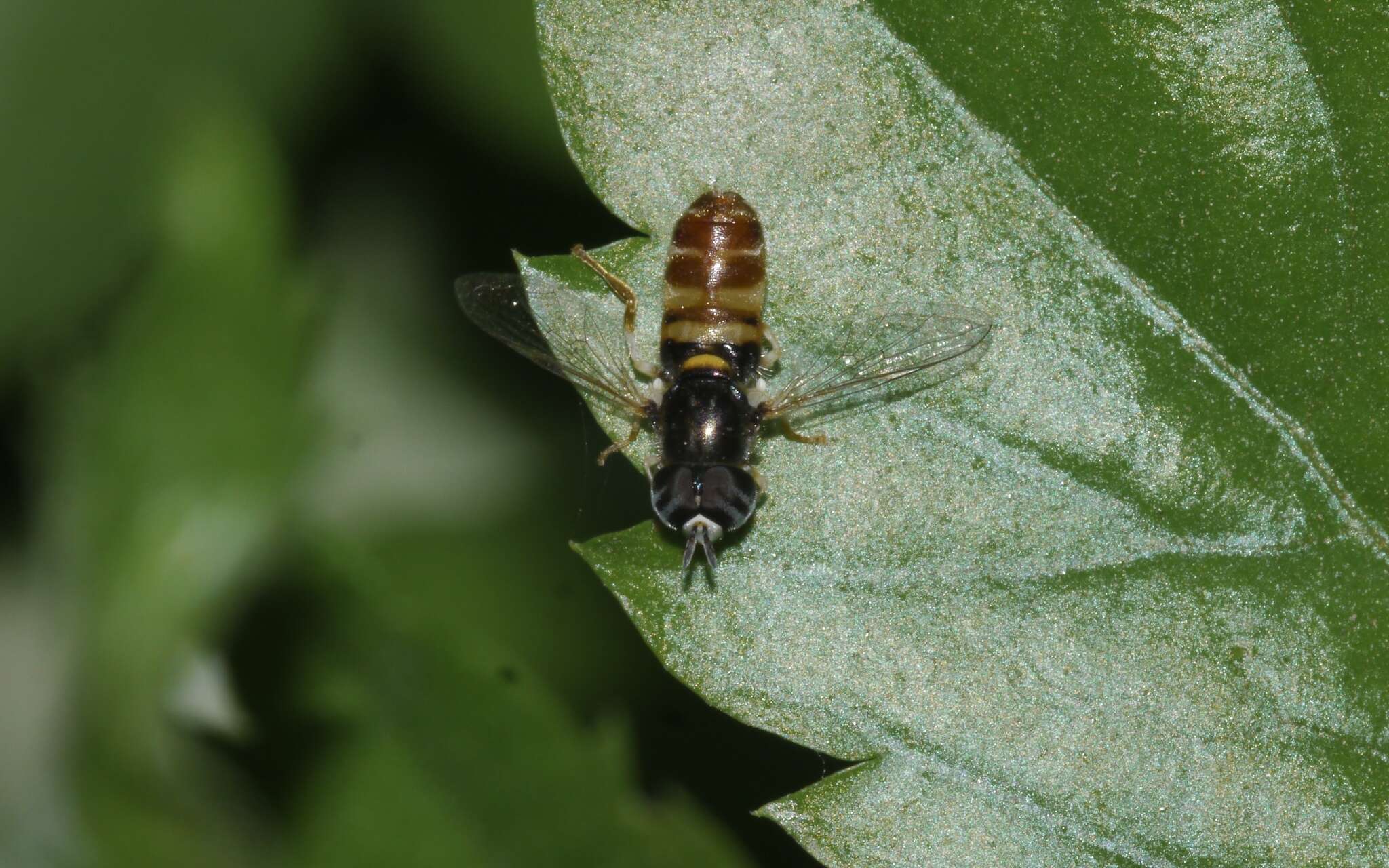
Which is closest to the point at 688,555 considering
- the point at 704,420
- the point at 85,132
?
the point at 704,420

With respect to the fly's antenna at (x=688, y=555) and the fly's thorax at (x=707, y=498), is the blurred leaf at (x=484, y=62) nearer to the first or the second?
the fly's thorax at (x=707, y=498)

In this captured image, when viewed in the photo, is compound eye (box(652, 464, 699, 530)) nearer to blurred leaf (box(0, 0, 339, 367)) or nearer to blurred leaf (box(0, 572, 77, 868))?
blurred leaf (box(0, 0, 339, 367))

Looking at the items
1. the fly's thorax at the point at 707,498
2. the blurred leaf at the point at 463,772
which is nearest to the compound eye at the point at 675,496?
the fly's thorax at the point at 707,498

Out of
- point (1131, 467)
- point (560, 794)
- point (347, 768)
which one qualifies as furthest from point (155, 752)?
point (1131, 467)

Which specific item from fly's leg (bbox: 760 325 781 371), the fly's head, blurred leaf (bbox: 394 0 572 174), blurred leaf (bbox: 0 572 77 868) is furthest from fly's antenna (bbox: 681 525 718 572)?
blurred leaf (bbox: 0 572 77 868)

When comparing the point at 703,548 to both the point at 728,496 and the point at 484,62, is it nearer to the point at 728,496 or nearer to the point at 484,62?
the point at 728,496

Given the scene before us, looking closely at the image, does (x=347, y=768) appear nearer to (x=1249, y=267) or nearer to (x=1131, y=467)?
(x=1131, y=467)

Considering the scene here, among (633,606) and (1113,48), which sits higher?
(1113,48)
